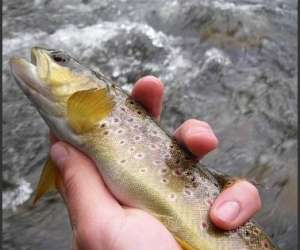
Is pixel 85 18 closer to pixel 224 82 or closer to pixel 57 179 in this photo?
pixel 224 82

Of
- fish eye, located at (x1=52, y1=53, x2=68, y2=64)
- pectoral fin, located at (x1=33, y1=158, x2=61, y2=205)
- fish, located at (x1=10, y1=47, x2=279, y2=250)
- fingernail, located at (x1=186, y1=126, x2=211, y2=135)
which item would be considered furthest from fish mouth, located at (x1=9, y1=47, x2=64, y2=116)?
fingernail, located at (x1=186, y1=126, x2=211, y2=135)

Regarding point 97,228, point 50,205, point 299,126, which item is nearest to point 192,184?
point 97,228

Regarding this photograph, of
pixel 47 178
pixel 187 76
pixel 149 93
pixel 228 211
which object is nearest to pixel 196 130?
pixel 149 93

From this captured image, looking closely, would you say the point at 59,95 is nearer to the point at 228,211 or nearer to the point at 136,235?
the point at 136,235

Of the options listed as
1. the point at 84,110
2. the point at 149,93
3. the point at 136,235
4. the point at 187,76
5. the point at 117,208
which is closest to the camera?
the point at 136,235

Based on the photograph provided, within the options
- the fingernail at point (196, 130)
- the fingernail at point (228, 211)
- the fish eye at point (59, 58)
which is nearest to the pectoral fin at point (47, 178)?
the fish eye at point (59, 58)

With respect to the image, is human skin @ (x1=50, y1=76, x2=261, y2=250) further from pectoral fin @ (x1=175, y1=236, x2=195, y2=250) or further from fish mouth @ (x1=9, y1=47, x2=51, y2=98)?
fish mouth @ (x1=9, y1=47, x2=51, y2=98)
